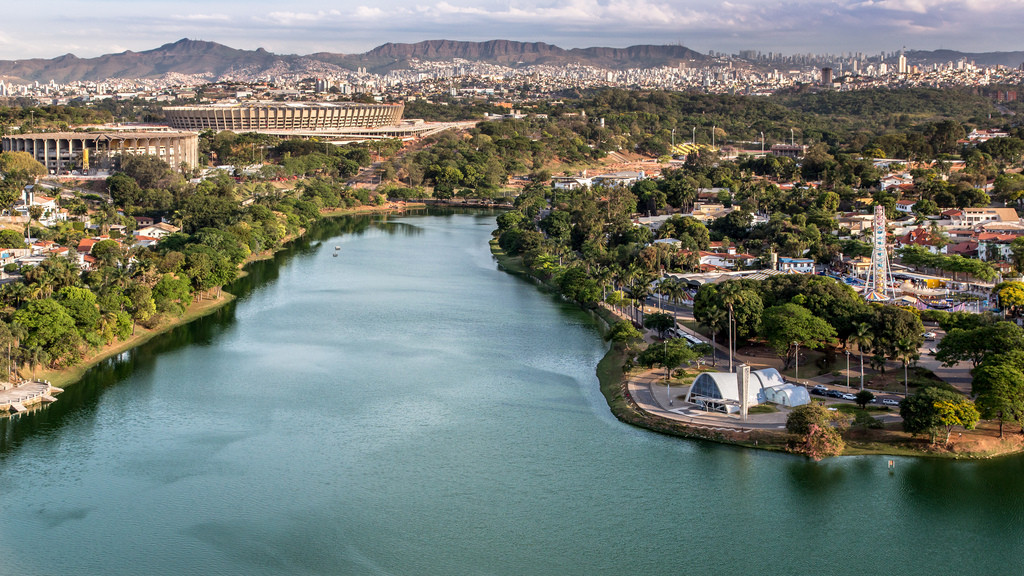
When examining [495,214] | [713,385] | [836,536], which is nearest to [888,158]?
[495,214]

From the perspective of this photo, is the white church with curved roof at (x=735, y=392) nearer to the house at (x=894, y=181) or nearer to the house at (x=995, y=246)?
the house at (x=995, y=246)

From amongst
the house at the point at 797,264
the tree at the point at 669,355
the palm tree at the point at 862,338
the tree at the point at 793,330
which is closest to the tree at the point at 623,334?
the tree at the point at 669,355

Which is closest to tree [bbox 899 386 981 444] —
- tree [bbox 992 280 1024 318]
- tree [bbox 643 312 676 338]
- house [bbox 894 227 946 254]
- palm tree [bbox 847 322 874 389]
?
palm tree [bbox 847 322 874 389]

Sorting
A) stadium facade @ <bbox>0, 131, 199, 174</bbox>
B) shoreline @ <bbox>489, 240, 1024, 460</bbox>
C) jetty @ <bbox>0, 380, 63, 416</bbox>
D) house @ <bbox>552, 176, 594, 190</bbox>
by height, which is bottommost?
shoreline @ <bbox>489, 240, 1024, 460</bbox>

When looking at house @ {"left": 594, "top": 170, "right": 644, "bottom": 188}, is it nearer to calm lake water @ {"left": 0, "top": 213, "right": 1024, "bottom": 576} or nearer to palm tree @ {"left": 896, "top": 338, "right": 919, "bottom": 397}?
calm lake water @ {"left": 0, "top": 213, "right": 1024, "bottom": 576}

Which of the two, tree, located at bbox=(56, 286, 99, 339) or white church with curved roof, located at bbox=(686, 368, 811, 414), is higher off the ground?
tree, located at bbox=(56, 286, 99, 339)

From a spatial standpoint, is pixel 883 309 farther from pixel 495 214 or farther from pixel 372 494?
pixel 495 214
